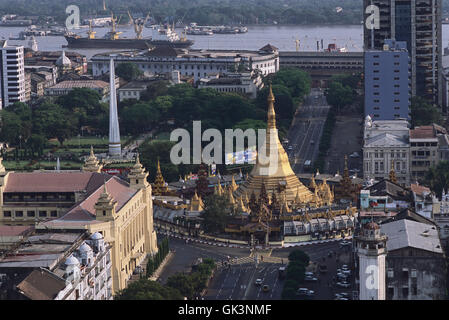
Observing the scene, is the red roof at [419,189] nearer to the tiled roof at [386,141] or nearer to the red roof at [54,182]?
the tiled roof at [386,141]

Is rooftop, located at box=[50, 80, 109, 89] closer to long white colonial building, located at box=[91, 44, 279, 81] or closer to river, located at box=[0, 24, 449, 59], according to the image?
long white colonial building, located at box=[91, 44, 279, 81]

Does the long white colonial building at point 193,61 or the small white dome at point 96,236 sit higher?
the long white colonial building at point 193,61

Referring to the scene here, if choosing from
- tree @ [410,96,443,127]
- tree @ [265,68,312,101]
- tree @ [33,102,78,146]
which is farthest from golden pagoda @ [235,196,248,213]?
tree @ [265,68,312,101]

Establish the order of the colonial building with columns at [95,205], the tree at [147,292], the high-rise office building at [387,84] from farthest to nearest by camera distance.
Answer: the high-rise office building at [387,84] < the colonial building with columns at [95,205] < the tree at [147,292]

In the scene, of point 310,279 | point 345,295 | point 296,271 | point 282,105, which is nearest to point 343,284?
point 310,279

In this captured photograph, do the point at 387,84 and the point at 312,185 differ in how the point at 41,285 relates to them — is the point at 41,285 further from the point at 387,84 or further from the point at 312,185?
the point at 387,84

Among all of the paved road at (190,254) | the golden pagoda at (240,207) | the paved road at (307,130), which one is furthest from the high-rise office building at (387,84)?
the paved road at (190,254)

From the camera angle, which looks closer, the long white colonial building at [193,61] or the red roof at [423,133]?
the red roof at [423,133]

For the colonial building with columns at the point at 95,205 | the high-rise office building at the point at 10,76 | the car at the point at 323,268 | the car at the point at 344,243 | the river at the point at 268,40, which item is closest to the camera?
the colonial building with columns at the point at 95,205
